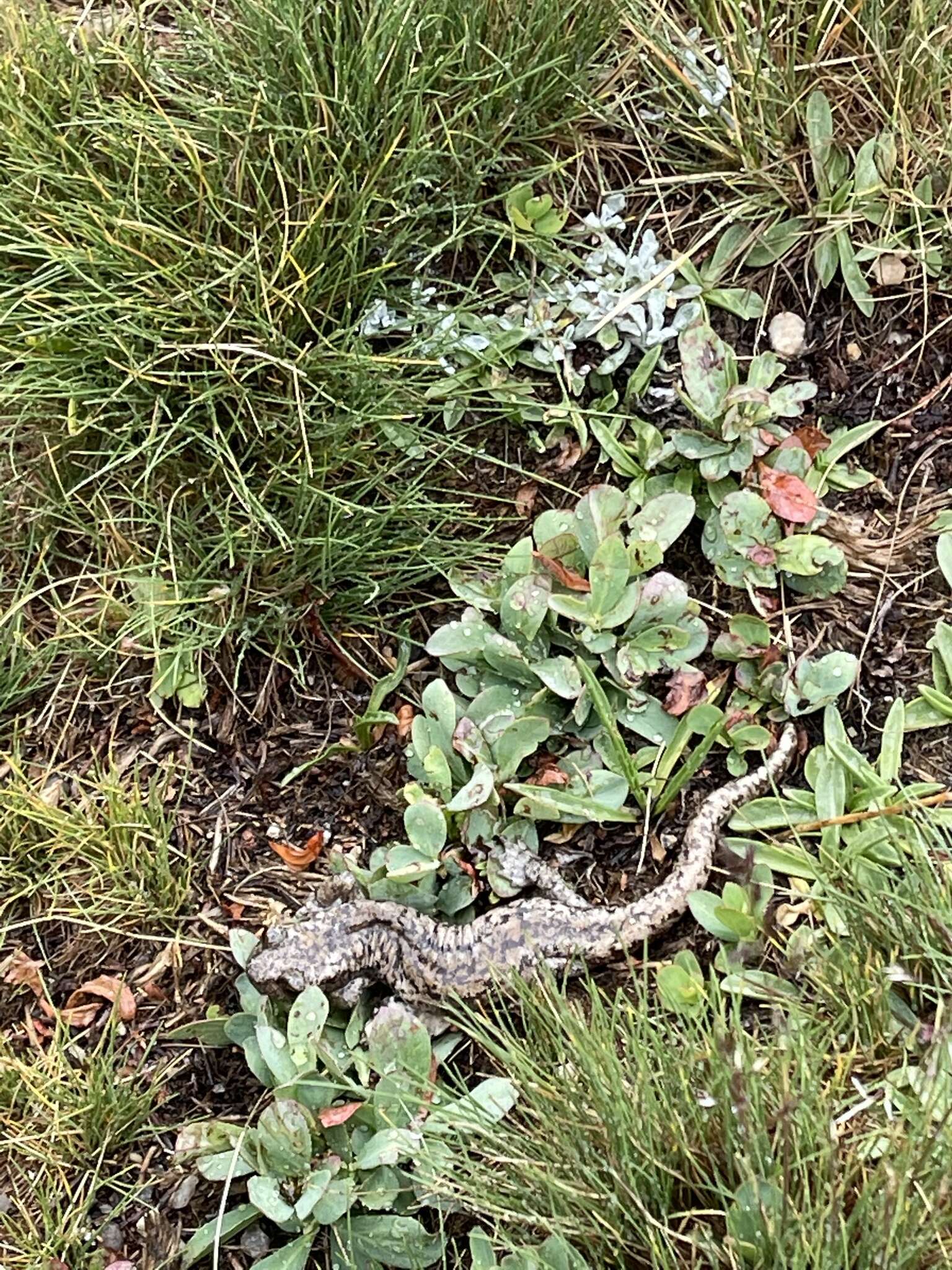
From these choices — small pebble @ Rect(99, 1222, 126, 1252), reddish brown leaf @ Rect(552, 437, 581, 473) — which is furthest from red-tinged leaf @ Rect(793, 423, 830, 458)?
small pebble @ Rect(99, 1222, 126, 1252)

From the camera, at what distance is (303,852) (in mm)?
2764

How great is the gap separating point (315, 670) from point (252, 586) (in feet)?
0.88

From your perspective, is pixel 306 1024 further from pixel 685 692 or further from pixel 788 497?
pixel 788 497

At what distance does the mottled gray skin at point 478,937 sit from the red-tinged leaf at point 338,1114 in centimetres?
27

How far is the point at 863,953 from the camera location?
2277mm

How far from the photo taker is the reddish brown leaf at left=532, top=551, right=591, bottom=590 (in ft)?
8.95

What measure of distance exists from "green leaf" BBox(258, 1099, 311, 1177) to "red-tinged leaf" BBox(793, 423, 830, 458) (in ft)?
6.27

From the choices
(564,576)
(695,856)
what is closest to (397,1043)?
(695,856)

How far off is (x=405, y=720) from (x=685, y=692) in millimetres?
687

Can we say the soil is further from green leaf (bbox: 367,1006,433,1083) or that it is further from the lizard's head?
green leaf (bbox: 367,1006,433,1083)

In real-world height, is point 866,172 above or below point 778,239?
above

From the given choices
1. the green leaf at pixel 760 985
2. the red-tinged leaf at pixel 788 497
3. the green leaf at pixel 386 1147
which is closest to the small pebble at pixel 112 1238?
the green leaf at pixel 386 1147

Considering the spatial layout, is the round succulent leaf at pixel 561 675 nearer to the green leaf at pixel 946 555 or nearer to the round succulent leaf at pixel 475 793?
the round succulent leaf at pixel 475 793

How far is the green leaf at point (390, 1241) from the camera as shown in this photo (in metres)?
2.33
